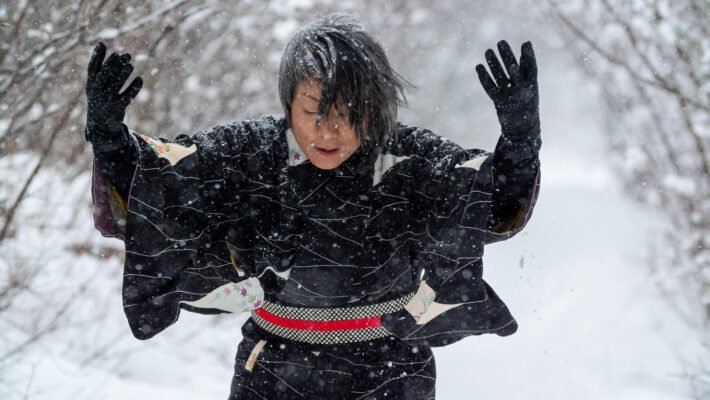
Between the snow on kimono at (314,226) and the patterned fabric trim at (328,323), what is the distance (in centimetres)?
2

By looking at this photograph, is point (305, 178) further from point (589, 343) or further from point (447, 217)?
point (589, 343)

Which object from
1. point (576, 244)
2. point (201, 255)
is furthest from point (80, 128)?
point (576, 244)

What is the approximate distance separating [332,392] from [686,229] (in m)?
2.87

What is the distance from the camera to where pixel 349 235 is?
156 cm

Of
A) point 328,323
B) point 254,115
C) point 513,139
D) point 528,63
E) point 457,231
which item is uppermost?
point 254,115

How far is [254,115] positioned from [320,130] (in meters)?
4.16

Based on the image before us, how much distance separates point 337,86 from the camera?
1.48 m

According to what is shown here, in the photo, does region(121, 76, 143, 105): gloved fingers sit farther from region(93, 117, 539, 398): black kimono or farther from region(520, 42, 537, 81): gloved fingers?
region(520, 42, 537, 81): gloved fingers

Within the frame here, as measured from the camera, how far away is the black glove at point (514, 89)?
1352mm

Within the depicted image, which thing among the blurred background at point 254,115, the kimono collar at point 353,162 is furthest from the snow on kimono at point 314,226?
the blurred background at point 254,115

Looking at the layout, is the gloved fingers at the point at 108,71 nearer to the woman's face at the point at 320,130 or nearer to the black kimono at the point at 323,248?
the black kimono at the point at 323,248

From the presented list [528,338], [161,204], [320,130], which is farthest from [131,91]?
[528,338]

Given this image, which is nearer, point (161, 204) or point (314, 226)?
point (161, 204)

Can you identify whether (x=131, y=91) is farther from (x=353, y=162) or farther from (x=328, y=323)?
(x=328, y=323)
